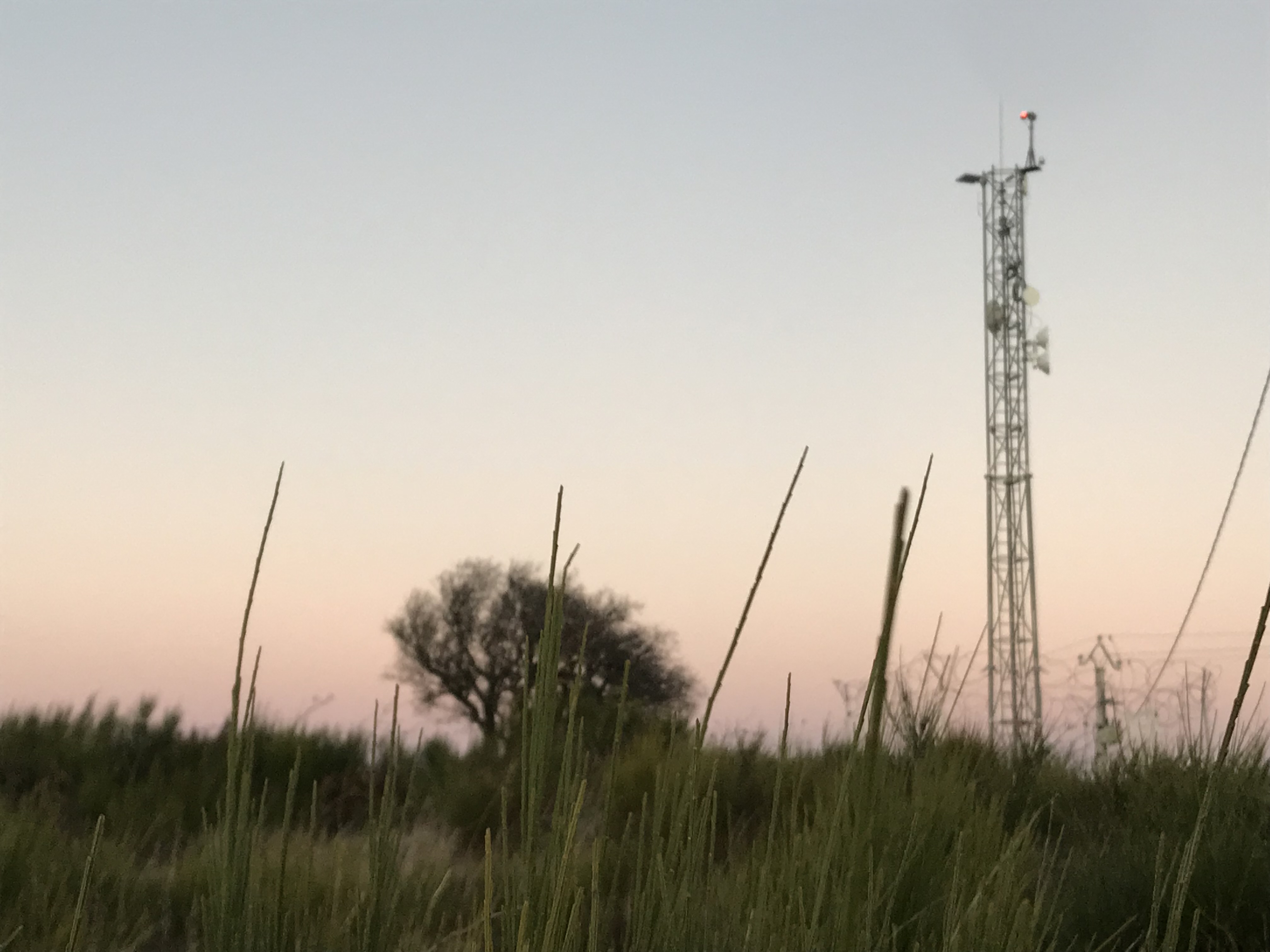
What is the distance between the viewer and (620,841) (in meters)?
4.99

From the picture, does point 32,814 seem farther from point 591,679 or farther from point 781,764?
point 591,679

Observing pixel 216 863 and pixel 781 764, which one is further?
pixel 216 863

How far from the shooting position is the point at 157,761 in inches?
269

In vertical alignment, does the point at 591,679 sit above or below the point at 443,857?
above

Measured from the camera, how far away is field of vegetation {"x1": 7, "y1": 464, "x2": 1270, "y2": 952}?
2.71 ft

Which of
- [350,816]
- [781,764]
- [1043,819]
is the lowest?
[350,816]

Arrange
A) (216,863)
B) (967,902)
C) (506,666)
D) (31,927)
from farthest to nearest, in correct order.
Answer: (506,666) → (31,927) → (967,902) → (216,863)

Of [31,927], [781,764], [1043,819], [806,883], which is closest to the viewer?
[781,764]

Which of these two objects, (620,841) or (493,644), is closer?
(620,841)

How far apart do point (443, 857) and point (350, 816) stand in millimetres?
2355

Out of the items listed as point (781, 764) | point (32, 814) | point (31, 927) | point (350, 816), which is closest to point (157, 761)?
point (350, 816)

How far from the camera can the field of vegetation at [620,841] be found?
2.71 feet

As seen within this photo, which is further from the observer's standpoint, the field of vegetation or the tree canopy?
the tree canopy

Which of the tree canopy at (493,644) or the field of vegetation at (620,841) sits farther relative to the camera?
the tree canopy at (493,644)
